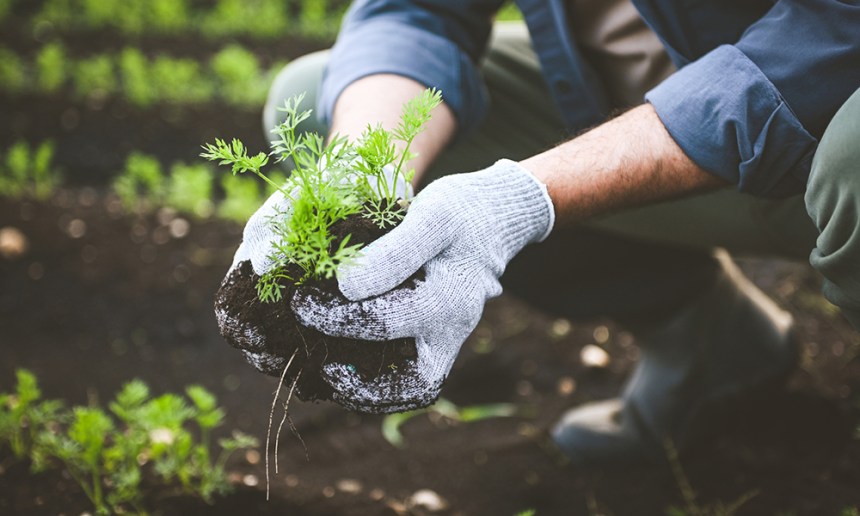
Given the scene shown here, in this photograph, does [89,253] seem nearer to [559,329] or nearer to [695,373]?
[559,329]

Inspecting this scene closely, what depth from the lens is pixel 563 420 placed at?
211 cm

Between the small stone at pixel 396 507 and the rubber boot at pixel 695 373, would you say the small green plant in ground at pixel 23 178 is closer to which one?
the small stone at pixel 396 507

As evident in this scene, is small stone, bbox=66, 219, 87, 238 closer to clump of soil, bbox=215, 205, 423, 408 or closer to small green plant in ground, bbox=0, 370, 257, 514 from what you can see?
small green plant in ground, bbox=0, 370, 257, 514

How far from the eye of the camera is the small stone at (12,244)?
2721 millimetres

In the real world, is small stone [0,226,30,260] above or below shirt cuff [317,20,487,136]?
below

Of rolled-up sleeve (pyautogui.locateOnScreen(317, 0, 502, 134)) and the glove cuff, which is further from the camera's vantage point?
rolled-up sleeve (pyautogui.locateOnScreen(317, 0, 502, 134))

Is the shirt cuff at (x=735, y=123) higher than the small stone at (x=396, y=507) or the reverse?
higher

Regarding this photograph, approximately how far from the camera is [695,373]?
2.01 m

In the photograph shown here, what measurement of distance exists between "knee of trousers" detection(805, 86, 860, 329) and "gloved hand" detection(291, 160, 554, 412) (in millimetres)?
441

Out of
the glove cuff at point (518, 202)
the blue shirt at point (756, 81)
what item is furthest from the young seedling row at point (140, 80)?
the glove cuff at point (518, 202)

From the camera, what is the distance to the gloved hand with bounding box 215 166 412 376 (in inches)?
43.8

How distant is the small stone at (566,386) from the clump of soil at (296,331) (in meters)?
1.37

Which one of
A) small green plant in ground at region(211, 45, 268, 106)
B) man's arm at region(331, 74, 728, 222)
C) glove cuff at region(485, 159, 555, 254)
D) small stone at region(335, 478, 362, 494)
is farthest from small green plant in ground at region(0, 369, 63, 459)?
small green plant in ground at region(211, 45, 268, 106)

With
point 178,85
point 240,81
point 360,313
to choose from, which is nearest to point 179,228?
point 240,81
